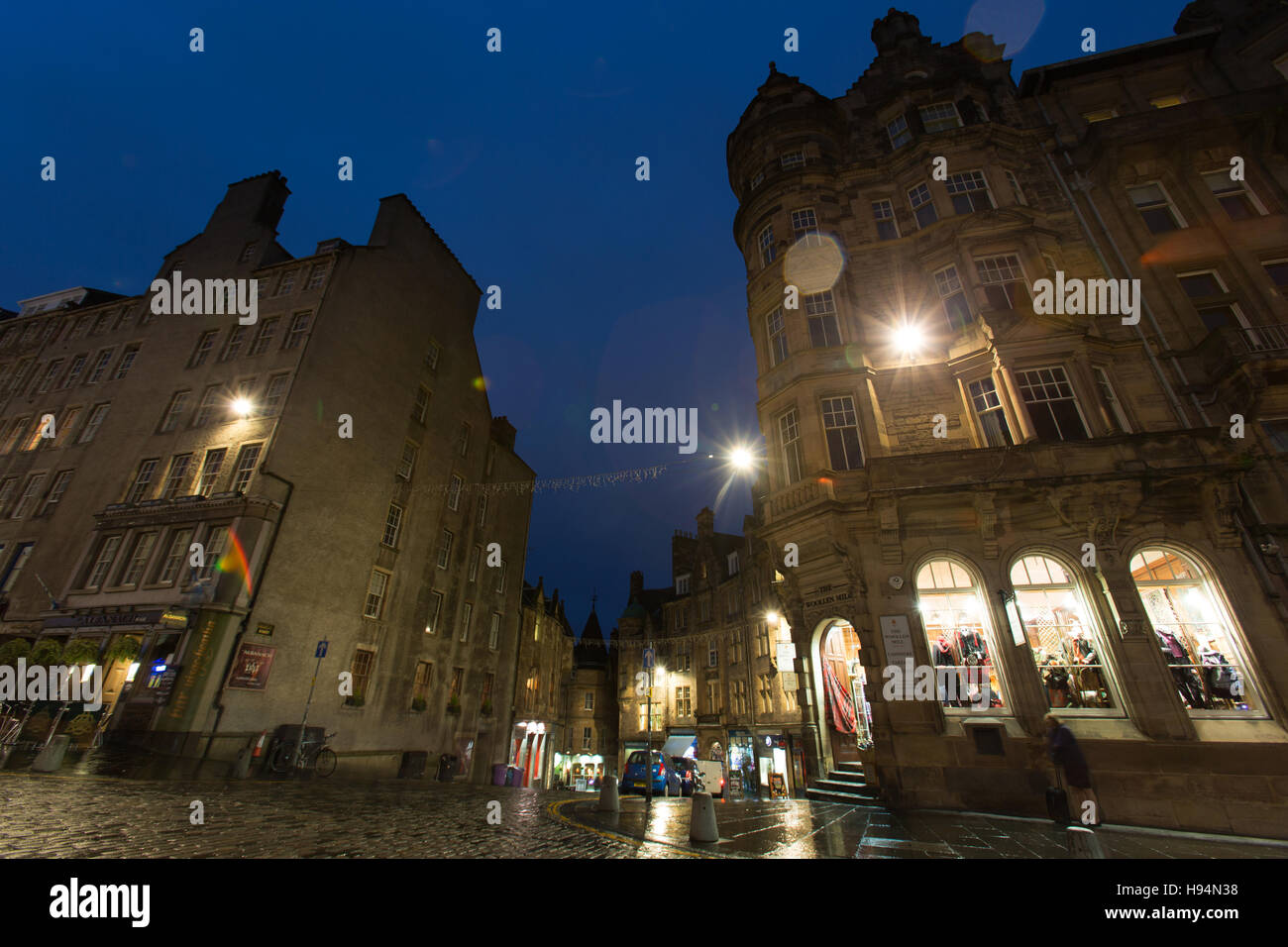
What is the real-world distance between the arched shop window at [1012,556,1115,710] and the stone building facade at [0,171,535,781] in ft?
77.9

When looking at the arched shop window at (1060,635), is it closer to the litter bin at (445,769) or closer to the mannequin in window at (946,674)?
the mannequin in window at (946,674)

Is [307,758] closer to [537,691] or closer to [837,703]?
[837,703]

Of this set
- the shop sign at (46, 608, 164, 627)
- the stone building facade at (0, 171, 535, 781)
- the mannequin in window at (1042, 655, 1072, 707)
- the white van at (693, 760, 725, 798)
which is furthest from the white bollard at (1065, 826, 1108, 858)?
the white van at (693, 760, 725, 798)

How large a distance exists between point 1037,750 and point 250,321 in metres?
34.0

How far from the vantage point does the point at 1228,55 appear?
20.5 meters

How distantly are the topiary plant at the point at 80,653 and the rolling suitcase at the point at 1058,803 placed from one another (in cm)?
2779

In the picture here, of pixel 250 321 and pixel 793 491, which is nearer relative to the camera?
pixel 793 491

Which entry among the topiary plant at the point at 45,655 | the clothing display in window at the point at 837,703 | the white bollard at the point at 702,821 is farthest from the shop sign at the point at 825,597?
the topiary plant at the point at 45,655

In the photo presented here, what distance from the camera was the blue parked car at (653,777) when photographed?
20672 millimetres

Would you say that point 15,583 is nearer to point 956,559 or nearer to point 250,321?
point 250,321

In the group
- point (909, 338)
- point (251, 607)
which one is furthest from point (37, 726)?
point (909, 338)

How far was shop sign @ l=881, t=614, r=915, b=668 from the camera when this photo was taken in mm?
13531

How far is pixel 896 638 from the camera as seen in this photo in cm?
1374
